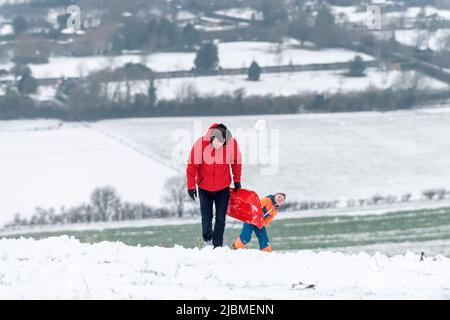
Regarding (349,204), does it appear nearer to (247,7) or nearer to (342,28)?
(342,28)

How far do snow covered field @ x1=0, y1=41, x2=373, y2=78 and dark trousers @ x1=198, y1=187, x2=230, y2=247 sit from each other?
60.3m

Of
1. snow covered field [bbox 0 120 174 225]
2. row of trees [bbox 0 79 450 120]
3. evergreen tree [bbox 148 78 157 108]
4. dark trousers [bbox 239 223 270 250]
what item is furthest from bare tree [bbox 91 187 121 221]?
dark trousers [bbox 239 223 270 250]

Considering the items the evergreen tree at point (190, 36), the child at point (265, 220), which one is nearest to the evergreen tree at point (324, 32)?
the evergreen tree at point (190, 36)

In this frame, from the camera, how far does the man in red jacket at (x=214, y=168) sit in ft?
31.0

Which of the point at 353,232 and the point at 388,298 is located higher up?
the point at 388,298

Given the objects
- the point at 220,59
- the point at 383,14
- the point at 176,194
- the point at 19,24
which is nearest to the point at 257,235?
the point at 176,194

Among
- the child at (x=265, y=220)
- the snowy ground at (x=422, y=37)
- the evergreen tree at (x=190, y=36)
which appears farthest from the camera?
the evergreen tree at (x=190, y=36)

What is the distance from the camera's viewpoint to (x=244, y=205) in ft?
33.6

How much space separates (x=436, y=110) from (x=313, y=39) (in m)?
20.1

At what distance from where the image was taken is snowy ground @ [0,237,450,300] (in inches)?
307

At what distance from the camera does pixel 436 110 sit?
203 feet

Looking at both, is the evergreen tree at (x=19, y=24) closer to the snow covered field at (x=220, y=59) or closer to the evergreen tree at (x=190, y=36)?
the snow covered field at (x=220, y=59)

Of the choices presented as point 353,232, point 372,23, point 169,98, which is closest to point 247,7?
point 372,23

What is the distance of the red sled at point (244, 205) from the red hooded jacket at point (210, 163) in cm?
51
